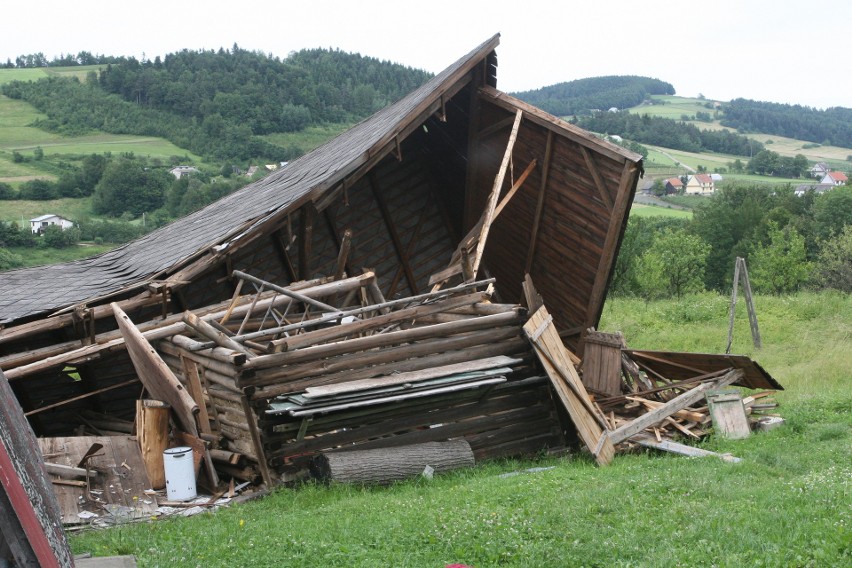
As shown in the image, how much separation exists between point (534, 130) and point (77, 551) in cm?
1056

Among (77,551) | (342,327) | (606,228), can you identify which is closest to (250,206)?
(342,327)

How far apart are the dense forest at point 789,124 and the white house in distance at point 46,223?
126831 millimetres

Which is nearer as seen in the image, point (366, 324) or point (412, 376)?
point (412, 376)

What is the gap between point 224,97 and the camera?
301 feet

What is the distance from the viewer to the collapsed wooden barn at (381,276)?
10.6 meters

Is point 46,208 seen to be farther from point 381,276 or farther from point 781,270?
point 381,276

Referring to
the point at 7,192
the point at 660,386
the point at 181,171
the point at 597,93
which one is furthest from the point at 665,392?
the point at 597,93

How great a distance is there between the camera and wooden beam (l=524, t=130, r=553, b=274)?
14.7m

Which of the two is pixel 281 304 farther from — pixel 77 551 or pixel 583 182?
pixel 77 551

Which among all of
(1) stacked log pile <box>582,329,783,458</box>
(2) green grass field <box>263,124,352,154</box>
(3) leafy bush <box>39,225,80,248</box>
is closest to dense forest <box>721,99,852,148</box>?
(2) green grass field <box>263,124,352,154</box>

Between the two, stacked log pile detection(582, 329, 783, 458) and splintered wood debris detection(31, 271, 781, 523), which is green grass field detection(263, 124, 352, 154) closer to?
stacked log pile detection(582, 329, 783, 458)

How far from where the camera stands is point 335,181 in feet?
42.2

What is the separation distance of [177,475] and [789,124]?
175224mm

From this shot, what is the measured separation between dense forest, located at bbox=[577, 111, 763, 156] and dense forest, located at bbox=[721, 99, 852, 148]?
17887mm
